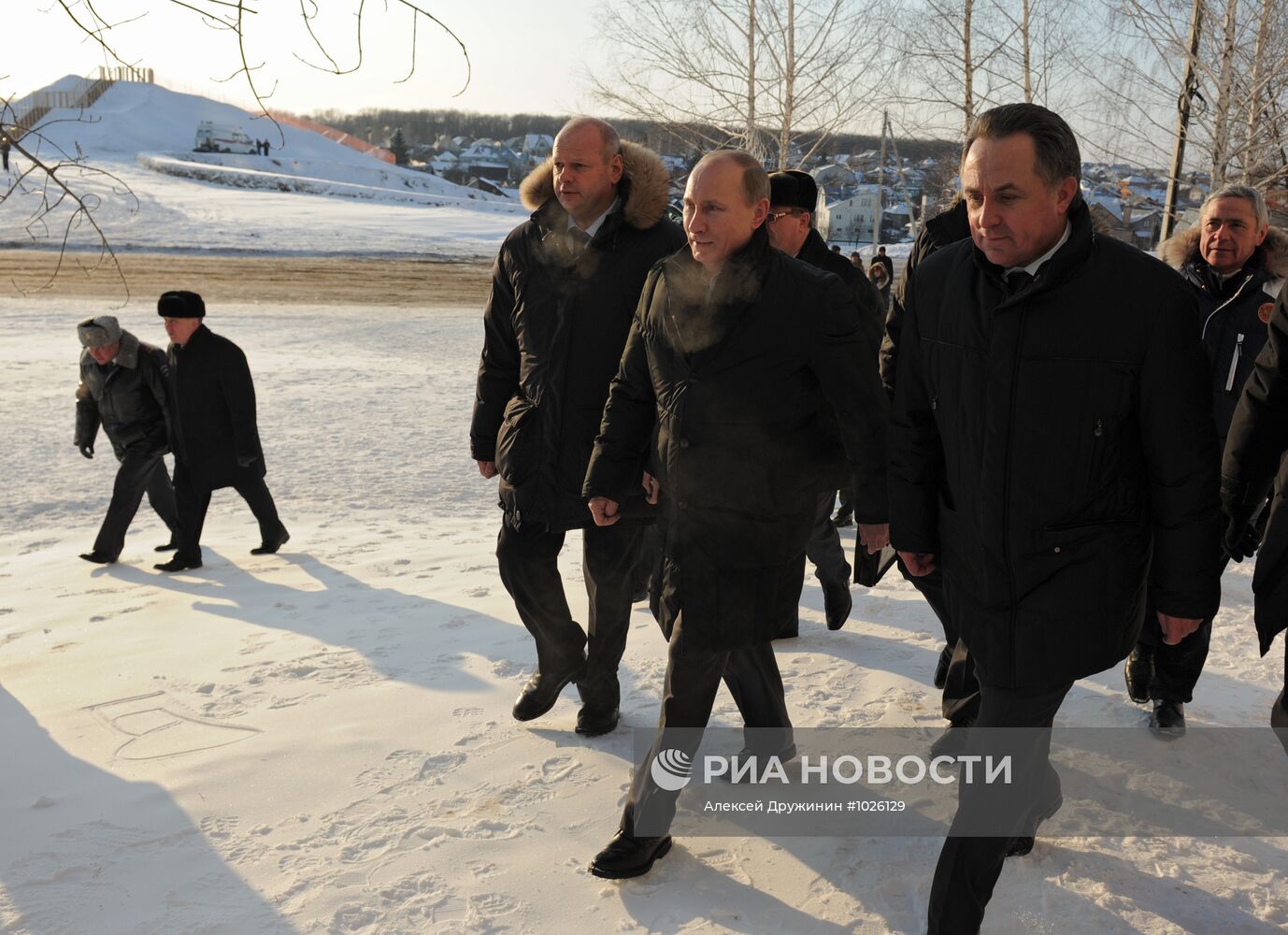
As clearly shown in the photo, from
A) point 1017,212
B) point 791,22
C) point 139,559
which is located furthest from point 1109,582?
point 791,22

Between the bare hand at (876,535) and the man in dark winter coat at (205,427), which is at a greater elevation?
the bare hand at (876,535)

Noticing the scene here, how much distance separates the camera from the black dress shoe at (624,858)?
2902mm

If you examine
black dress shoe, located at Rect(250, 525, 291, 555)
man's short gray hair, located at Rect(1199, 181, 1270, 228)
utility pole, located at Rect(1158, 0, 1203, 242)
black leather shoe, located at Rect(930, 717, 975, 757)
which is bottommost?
black dress shoe, located at Rect(250, 525, 291, 555)

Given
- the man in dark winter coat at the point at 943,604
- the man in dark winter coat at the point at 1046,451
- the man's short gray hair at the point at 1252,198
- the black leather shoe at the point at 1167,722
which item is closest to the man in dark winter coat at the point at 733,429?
the man in dark winter coat at the point at 1046,451

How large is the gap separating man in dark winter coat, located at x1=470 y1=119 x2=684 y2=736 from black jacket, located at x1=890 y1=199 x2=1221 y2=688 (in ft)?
3.92

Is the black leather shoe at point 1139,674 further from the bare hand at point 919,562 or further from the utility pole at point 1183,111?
the utility pole at point 1183,111

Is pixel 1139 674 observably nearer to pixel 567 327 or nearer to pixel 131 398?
pixel 567 327

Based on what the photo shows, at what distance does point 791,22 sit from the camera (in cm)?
1582

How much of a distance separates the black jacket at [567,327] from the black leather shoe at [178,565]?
3472 mm

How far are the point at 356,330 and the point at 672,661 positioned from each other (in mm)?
15051

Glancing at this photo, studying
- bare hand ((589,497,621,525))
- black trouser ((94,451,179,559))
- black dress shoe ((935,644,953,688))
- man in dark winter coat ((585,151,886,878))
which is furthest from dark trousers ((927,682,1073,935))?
black trouser ((94,451,179,559))

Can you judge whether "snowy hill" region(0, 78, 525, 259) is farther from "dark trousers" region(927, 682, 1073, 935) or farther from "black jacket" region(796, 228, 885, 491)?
"dark trousers" region(927, 682, 1073, 935)

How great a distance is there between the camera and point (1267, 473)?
8.77 feet

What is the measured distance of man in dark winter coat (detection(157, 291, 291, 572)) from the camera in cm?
652
